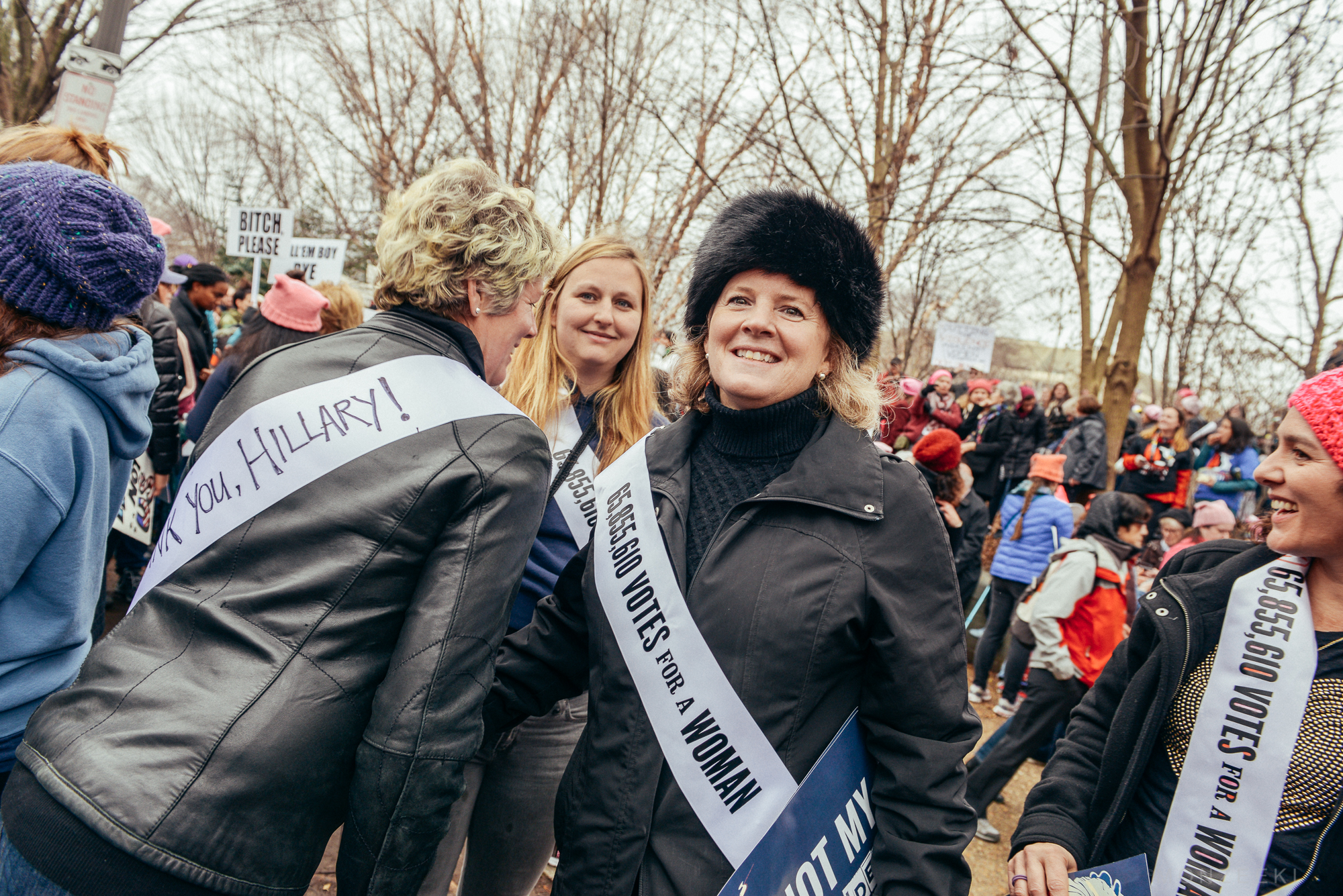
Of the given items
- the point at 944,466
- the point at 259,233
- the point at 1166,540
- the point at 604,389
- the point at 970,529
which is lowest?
the point at 970,529

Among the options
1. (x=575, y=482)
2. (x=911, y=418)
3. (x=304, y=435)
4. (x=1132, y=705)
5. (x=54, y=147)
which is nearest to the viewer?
(x=304, y=435)

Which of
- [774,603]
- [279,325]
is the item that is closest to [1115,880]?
[774,603]

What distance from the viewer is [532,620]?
190 cm

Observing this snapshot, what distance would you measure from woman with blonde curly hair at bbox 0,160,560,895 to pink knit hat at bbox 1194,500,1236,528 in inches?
186

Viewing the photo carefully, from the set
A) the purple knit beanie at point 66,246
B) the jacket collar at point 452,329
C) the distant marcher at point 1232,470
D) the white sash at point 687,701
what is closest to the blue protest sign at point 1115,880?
the white sash at point 687,701

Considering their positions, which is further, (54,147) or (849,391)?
(54,147)

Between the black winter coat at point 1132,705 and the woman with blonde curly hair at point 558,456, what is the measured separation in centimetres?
118

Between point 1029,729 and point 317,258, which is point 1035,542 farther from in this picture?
point 317,258

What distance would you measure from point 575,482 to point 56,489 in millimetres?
1199

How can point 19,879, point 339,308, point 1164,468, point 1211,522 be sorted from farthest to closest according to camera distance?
1. point 1164,468
2. point 1211,522
3. point 339,308
4. point 19,879

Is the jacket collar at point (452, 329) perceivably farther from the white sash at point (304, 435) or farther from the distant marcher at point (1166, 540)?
the distant marcher at point (1166, 540)

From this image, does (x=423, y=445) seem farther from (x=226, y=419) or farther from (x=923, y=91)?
(x=923, y=91)

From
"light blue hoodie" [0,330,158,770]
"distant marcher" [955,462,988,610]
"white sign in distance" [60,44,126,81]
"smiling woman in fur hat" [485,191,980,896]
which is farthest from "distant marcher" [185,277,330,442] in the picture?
"distant marcher" [955,462,988,610]

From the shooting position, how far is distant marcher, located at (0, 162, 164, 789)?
58.6 inches
